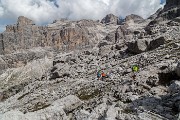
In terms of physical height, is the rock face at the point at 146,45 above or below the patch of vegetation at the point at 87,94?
above

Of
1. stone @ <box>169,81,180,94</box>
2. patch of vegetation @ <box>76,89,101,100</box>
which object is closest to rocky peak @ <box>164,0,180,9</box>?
patch of vegetation @ <box>76,89,101,100</box>

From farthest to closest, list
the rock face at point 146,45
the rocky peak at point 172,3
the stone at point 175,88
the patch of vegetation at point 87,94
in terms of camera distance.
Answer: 1. the rocky peak at point 172,3
2. the rock face at point 146,45
3. the patch of vegetation at point 87,94
4. the stone at point 175,88

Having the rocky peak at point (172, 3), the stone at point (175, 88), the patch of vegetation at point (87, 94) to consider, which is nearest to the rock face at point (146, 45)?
the patch of vegetation at point (87, 94)

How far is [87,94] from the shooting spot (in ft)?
141

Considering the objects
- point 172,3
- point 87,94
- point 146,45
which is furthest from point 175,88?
point 172,3

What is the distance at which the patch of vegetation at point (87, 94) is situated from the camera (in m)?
40.7

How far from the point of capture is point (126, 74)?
1770 inches

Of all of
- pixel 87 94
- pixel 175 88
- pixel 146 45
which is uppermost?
pixel 146 45

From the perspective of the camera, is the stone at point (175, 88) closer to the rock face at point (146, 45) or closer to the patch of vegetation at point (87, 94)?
the patch of vegetation at point (87, 94)

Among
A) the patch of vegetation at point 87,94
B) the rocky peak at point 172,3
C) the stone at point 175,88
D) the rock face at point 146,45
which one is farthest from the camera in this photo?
the rocky peak at point 172,3

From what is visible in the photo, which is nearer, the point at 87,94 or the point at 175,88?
the point at 175,88

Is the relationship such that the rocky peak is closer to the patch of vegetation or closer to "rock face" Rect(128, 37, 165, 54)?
"rock face" Rect(128, 37, 165, 54)

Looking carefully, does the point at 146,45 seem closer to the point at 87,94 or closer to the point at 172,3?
the point at 87,94

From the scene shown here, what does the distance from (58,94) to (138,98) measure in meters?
22.7
